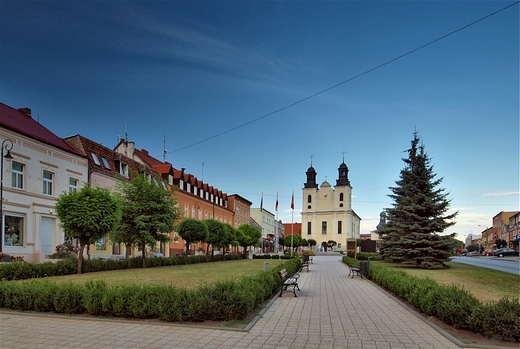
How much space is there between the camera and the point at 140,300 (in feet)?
28.7

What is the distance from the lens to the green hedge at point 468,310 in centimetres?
723

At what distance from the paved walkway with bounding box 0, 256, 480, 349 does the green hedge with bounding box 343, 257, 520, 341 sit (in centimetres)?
46

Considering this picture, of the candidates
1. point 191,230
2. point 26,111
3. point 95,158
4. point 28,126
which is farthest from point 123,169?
point 28,126

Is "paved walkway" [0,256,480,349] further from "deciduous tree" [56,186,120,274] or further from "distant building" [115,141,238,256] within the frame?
"distant building" [115,141,238,256]

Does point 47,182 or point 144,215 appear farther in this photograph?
point 47,182

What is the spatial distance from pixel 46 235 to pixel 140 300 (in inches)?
792

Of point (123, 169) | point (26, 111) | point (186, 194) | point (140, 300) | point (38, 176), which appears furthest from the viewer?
point (186, 194)

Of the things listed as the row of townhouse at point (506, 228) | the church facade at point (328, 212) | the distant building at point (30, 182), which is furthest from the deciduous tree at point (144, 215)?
the row of townhouse at point (506, 228)

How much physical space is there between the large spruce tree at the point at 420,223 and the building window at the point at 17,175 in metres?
23.9

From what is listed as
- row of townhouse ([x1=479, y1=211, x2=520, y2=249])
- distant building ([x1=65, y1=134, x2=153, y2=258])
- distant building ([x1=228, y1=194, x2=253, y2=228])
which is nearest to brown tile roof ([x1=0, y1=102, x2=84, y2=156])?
distant building ([x1=65, y1=134, x2=153, y2=258])

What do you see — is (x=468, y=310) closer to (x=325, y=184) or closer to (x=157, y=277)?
(x=157, y=277)

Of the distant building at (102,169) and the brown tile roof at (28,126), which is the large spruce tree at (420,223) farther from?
the brown tile roof at (28,126)

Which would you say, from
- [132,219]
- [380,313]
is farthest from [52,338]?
[132,219]

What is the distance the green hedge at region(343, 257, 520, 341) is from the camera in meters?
7.23
